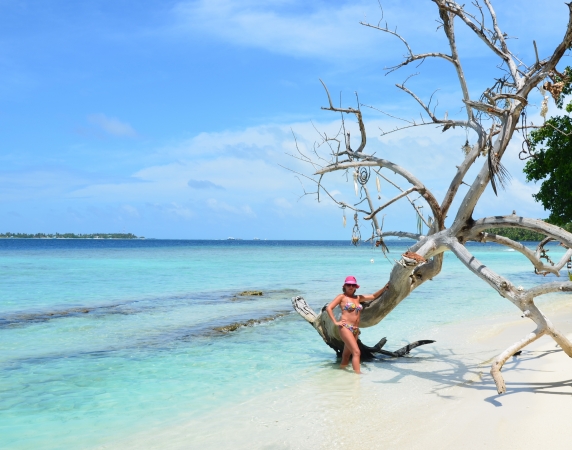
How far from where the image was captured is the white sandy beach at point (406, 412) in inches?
195

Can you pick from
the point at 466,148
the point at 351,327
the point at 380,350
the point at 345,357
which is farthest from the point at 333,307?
the point at 466,148

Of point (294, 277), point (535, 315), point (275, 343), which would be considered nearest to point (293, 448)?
point (535, 315)

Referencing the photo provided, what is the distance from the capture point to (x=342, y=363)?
8.19 meters

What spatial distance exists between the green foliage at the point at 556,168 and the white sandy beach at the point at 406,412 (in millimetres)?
10569

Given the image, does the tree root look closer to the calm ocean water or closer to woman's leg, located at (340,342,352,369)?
woman's leg, located at (340,342,352,369)

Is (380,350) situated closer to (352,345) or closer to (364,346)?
(364,346)

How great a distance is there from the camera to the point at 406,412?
584 cm

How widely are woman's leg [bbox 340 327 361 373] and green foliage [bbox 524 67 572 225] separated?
11455mm

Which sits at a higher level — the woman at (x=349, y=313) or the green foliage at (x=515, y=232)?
the green foliage at (x=515, y=232)

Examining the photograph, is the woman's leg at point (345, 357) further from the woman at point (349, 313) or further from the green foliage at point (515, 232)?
the green foliage at point (515, 232)

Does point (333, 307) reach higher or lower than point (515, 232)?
lower

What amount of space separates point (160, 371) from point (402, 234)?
4234 millimetres

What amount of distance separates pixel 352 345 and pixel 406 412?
218 cm

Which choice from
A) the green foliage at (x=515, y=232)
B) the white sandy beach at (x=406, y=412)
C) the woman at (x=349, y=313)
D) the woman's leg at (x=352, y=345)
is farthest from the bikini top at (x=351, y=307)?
the green foliage at (x=515, y=232)
